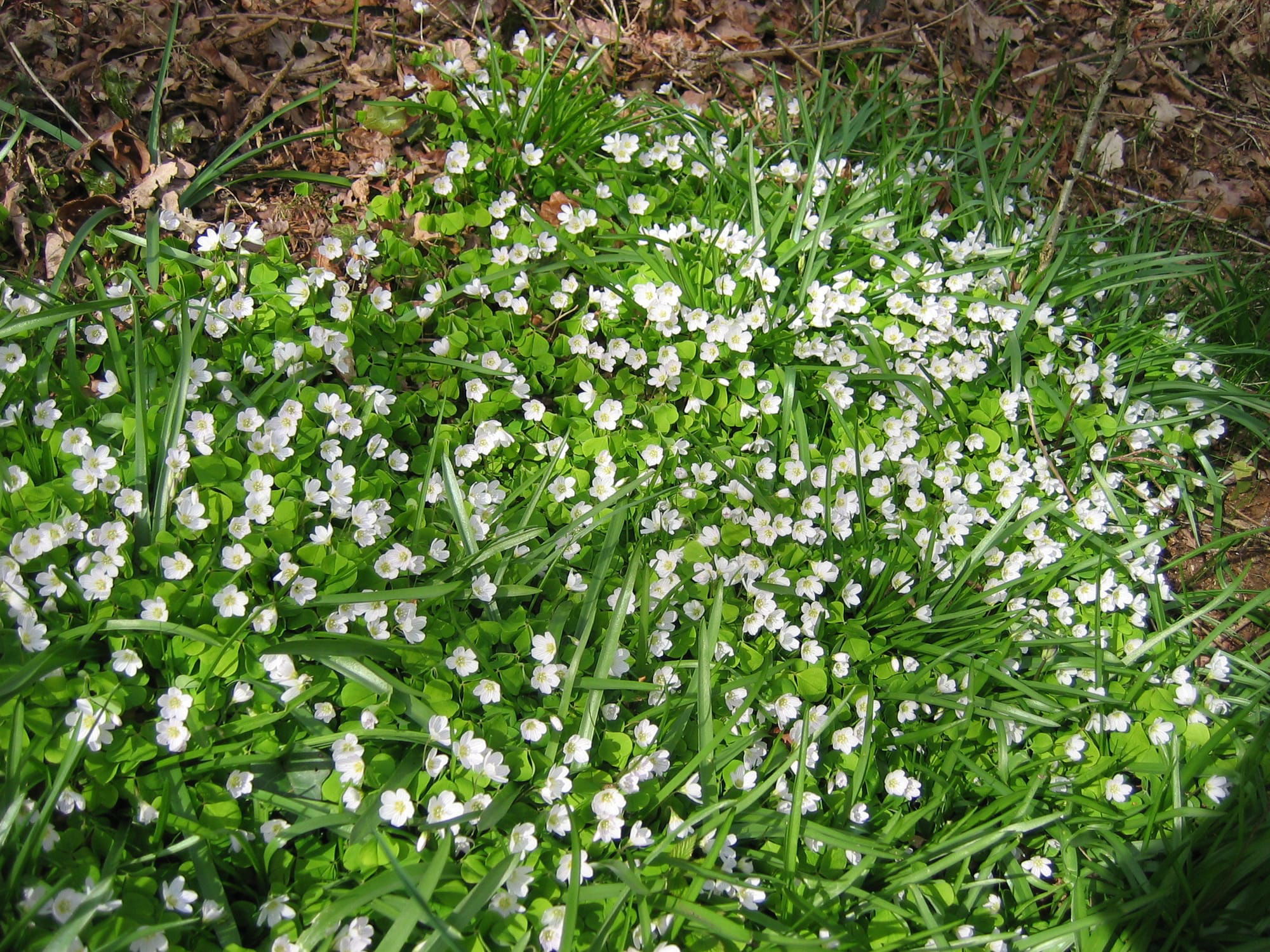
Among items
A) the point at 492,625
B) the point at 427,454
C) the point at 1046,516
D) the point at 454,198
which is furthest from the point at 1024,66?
the point at 492,625

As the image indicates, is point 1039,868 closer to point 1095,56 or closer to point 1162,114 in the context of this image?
point 1162,114

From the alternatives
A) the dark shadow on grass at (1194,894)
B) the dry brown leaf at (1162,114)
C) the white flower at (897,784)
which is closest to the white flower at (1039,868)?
the dark shadow on grass at (1194,894)

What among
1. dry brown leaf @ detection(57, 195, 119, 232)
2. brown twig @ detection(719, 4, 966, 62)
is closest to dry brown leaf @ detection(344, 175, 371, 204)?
dry brown leaf @ detection(57, 195, 119, 232)

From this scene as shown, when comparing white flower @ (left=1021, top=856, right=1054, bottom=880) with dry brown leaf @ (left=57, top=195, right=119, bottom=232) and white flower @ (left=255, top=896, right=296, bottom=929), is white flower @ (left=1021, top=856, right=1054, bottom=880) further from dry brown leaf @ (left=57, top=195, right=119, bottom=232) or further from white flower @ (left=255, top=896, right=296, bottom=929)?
dry brown leaf @ (left=57, top=195, right=119, bottom=232)

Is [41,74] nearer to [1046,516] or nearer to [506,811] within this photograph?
[506,811]

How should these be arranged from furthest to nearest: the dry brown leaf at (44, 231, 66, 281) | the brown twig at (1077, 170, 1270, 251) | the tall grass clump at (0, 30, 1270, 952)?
the brown twig at (1077, 170, 1270, 251), the dry brown leaf at (44, 231, 66, 281), the tall grass clump at (0, 30, 1270, 952)

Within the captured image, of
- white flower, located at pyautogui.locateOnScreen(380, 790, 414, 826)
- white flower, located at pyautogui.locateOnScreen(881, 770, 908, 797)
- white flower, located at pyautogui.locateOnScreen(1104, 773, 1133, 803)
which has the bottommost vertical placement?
white flower, located at pyautogui.locateOnScreen(1104, 773, 1133, 803)
